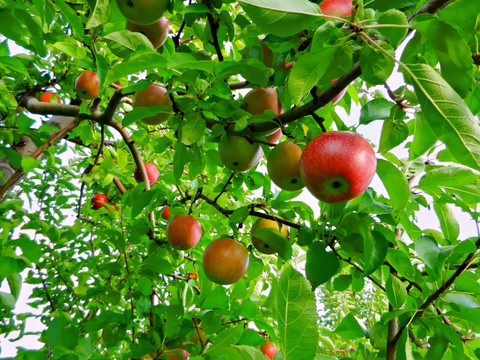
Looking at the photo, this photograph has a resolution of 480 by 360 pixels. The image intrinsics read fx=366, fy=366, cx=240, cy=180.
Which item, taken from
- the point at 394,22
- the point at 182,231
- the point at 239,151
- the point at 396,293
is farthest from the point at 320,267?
the point at 182,231

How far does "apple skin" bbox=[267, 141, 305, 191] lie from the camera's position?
4.29ft

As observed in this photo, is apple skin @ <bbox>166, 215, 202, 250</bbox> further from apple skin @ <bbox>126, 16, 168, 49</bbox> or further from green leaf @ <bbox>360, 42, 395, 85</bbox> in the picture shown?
green leaf @ <bbox>360, 42, 395, 85</bbox>

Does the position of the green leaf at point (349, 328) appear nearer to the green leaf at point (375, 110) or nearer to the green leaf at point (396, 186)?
the green leaf at point (396, 186)

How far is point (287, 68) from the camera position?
1350 millimetres

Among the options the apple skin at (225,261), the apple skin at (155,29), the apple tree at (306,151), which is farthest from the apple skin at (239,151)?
the apple skin at (155,29)

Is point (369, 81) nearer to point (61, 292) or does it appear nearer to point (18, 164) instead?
point (18, 164)

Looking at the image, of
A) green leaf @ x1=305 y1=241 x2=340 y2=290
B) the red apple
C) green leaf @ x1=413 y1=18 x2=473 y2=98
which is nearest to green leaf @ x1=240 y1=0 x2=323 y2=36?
green leaf @ x1=413 y1=18 x2=473 y2=98

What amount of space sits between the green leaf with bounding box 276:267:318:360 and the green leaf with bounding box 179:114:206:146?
616 mm

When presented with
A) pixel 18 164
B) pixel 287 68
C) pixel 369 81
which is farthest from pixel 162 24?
pixel 18 164

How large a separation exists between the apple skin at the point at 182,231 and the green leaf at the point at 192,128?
74 cm

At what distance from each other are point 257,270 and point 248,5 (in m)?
1.37

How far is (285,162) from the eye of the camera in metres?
1.31

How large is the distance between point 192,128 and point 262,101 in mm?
325

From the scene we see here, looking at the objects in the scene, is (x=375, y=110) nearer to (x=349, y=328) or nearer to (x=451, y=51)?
(x=451, y=51)
